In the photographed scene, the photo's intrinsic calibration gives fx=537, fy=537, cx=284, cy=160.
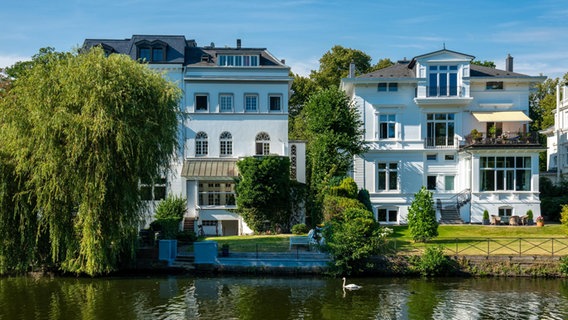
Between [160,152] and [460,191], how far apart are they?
23209 millimetres

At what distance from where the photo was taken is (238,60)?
3909cm

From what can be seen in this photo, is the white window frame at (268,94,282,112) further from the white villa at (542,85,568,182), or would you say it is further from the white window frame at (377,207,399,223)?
the white villa at (542,85,568,182)

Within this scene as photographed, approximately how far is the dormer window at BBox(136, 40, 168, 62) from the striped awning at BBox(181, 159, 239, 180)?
7834mm

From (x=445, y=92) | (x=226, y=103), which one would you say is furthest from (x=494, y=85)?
(x=226, y=103)

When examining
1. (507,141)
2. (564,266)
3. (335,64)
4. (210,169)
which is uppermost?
(335,64)

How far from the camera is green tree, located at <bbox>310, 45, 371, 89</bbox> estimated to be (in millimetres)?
61438

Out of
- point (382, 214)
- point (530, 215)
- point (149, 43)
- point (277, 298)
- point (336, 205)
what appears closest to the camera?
point (277, 298)

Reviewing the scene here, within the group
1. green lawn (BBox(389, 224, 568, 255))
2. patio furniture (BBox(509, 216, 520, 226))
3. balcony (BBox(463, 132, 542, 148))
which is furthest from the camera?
balcony (BBox(463, 132, 542, 148))

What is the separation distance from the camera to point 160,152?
26.9 m

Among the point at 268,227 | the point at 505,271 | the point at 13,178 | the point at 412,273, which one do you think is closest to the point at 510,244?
the point at 505,271

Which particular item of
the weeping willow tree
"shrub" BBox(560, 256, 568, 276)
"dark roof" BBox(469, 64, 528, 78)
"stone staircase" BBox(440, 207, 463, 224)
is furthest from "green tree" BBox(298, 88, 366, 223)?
"shrub" BBox(560, 256, 568, 276)

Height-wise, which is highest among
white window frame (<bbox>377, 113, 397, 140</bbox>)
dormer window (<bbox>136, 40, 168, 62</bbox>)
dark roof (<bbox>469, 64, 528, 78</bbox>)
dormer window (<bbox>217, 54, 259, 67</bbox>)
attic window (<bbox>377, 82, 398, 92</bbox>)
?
dormer window (<bbox>136, 40, 168, 62</bbox>)

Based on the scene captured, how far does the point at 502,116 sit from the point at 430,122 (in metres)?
5.09

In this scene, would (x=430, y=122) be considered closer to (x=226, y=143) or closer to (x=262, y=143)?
(x=262, y=143)
